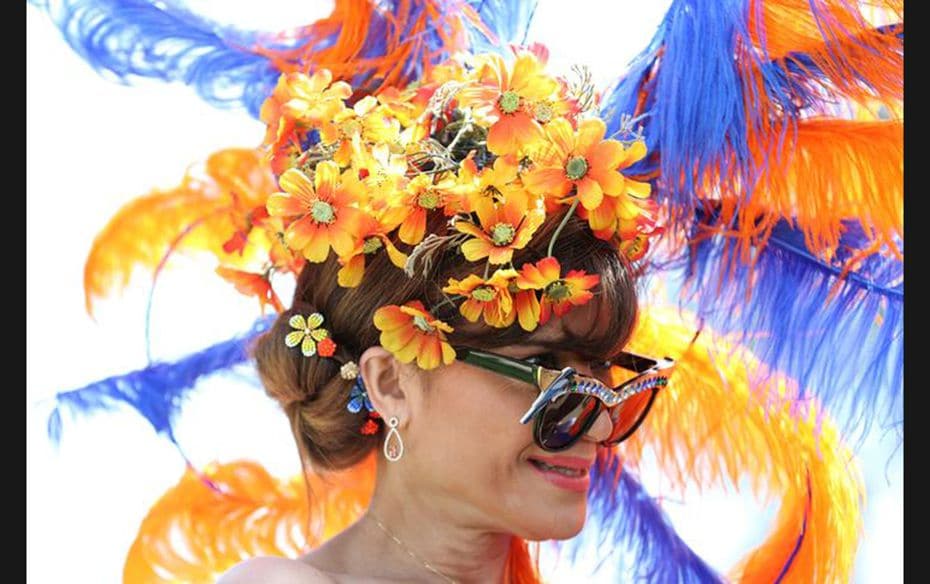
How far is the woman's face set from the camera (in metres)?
2.60

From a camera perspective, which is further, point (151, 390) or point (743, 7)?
point (151, 390)

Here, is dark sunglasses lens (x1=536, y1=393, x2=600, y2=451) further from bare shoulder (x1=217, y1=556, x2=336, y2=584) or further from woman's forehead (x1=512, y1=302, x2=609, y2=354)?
bare shoulder (x1=217, y1=556, x2=336, y2=584)

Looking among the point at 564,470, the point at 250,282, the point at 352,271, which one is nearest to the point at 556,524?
the point at 564,470

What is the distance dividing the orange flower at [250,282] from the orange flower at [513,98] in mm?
567

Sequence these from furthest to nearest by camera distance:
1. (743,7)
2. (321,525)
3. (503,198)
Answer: (321,525)
(743,7)
(503,198)

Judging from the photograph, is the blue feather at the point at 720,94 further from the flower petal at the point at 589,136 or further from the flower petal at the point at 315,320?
the flower petal at the point at 315,320

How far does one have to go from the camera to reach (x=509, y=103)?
2.61m

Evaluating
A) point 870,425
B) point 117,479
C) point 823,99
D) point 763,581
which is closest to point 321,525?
point 117,479

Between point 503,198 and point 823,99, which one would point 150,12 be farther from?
point 823,99

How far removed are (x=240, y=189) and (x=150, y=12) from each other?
0.39 metres

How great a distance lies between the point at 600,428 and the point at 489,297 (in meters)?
0.34

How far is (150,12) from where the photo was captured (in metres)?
2.99

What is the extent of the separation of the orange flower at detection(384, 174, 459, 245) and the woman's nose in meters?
0.44

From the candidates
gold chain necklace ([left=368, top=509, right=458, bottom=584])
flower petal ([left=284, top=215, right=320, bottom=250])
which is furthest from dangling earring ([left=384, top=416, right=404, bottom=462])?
flower petal ([left=284, top=215, right=320, bottom=250])
